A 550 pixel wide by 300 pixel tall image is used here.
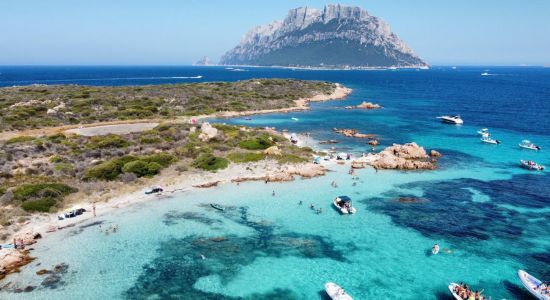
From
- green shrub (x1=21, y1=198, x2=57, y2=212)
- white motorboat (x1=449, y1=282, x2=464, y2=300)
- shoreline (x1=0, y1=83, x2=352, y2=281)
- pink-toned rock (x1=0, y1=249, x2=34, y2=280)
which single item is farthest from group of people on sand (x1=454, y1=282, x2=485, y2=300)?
green shrub (x1=21, y1=198, x2=57, y2=212)

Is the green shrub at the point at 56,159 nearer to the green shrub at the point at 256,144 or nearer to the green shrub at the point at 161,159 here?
the green shrub at the point at 161,159

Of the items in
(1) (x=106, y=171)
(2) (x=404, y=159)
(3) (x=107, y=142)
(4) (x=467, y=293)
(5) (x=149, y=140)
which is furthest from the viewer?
(5) (x=149, y=140)

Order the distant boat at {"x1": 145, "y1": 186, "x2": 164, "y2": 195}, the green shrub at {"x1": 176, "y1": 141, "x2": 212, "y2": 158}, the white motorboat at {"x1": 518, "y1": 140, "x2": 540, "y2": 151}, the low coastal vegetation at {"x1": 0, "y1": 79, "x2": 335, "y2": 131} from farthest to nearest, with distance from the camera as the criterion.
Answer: the low coastal vegetation at {"x1": 0, "y1": 79, "x2": 335, "y2": 131}, the white motorboat at {"x1": 518, "y1": 140, "x2": 540, "y2": 151}, the green shrub at {"x1": 176, "y1": 141, "x2": 212, "y2": 158}, the distant boat at {"x1": 145, "y1": 186, "x2": 164, "y2": 195}

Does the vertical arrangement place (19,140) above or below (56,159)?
above

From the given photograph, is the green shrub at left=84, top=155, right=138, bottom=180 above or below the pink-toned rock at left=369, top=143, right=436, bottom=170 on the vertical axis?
above

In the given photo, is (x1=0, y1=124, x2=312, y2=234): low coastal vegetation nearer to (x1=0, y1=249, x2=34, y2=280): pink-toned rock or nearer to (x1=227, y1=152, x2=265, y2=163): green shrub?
(x1=227, y1=152, x2=265, y2=163): green shrub

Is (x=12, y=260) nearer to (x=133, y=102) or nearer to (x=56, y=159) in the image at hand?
(x=56, y=159)

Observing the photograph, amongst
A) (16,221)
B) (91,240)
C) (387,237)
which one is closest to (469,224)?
(387,237)

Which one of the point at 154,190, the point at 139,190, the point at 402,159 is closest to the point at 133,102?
the point at 139,190
